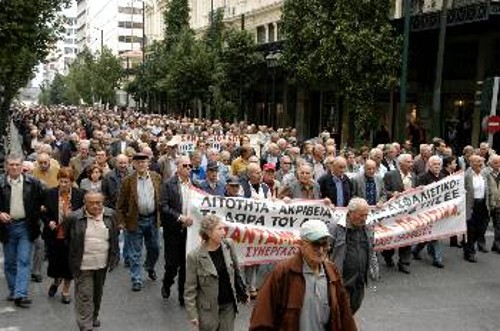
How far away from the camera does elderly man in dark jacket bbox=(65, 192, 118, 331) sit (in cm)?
759

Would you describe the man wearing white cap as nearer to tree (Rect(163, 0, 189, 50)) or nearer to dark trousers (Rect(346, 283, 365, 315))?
dark trousers (Rect(346, 283, 365, 315))

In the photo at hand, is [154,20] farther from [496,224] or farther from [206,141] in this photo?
[496,224]

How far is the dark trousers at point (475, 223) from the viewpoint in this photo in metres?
11.9

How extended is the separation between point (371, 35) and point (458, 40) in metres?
4.61

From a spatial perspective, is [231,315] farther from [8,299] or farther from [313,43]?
[313,43]

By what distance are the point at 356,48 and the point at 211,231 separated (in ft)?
55.0

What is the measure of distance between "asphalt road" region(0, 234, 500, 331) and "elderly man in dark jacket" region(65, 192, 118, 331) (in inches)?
25.4

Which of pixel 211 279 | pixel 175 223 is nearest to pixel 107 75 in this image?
pixel 175 223

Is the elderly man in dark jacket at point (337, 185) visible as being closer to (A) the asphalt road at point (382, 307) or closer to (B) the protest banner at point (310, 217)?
(B) the protest banner at point (310, 217)

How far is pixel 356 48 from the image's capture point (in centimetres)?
2202

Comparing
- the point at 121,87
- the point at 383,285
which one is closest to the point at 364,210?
A: the point at 383,285

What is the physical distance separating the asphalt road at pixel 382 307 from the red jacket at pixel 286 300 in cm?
351

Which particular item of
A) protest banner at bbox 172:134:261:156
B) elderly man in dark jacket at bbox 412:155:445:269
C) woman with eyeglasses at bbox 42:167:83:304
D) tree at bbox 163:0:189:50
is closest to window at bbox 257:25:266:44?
tree at bbox 163:0:189:50

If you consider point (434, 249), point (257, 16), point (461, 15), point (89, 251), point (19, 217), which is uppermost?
point (257, 16)
